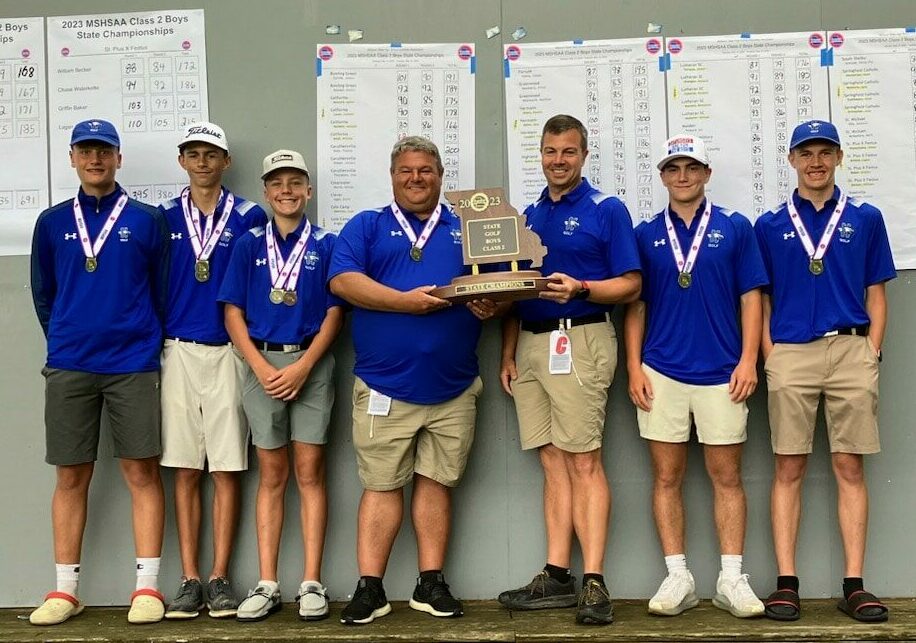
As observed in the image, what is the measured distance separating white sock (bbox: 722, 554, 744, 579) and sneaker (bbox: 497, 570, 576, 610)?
0.62 metres

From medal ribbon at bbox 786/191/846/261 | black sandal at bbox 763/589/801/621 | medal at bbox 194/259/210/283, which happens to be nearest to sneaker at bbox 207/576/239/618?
medal at bbox 194/259/210/283

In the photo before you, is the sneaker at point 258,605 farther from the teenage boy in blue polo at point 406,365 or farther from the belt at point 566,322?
the belt at point 566,322

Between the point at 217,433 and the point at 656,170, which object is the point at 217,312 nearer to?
the point at 217,433

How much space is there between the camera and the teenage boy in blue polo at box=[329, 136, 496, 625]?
373cm

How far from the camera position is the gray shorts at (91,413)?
12.6 feet

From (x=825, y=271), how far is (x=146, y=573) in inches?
119

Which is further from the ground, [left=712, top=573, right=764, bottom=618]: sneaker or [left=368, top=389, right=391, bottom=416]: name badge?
[left=368, top=389, right=391, bottom=416]: name badge

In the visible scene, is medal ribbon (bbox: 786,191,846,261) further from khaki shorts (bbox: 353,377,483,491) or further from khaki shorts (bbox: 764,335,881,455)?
khaki shorts (bbox: 353,377,483,491)

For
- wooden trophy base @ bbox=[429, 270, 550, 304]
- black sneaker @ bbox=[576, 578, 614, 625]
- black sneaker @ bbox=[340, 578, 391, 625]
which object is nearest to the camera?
wooden trophy base @ bbox=[429, 270, 550, 304]

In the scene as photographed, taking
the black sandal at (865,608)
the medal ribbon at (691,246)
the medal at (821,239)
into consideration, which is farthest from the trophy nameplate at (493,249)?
the black sandal at (865,608)

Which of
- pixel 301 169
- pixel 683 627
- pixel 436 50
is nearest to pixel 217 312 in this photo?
pixel 301 169

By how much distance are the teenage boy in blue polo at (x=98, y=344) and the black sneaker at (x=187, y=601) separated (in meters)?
0.07

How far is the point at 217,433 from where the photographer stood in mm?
3969

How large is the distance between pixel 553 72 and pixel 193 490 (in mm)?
2423
